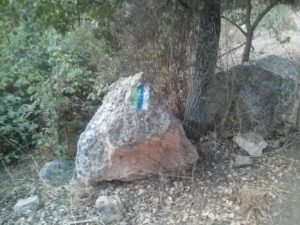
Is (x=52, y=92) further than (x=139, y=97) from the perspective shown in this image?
Yes

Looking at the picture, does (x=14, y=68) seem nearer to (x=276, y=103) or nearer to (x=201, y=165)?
(x=201, y=165)

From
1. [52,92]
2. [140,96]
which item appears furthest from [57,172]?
Answer: [140,96]

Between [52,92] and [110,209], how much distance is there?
149 cm

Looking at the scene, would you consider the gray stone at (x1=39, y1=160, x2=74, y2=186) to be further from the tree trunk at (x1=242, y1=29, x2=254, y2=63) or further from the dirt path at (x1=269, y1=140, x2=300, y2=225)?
the tree trunk at (x1=242, y1=29, x2=254, y2=63)

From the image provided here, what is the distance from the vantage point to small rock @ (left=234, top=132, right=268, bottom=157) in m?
3.21

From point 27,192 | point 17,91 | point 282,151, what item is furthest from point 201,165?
point 17,91

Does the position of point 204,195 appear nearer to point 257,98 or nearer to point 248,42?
point 257,98

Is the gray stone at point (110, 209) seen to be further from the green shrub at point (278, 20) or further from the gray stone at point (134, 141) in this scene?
the green shrub at point (278, 20)

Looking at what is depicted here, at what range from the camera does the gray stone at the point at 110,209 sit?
2.79 meters

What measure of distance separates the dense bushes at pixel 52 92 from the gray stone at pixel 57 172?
0.15 m

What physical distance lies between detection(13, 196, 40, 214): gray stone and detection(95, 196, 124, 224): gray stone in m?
0.57

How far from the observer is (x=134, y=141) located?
2.91m

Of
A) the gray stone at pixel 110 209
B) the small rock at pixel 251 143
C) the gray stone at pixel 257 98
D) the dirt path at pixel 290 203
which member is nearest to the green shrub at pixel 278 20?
the gray stone at pixel 257 98

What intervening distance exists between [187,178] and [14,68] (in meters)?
2.37
